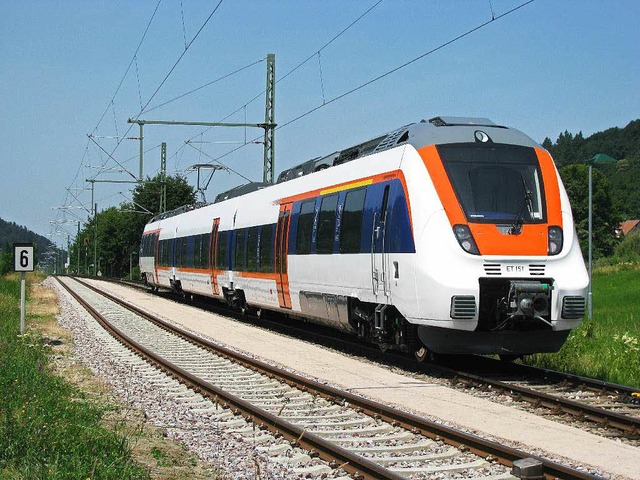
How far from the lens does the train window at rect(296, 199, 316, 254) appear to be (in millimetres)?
17188

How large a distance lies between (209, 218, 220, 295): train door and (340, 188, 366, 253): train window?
12.0m

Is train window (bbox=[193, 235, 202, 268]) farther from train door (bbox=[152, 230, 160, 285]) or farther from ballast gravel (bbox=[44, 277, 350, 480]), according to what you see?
ballast gravel (bbox=[44, 277, 350, 480])

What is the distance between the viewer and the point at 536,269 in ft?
38.5

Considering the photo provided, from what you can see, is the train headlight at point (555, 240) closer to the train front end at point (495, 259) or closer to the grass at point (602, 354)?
the train front end at point (495, 259)

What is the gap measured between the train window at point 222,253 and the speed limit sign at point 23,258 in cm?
753

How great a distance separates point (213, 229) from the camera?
27.6 meters

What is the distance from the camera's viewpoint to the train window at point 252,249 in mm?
21812

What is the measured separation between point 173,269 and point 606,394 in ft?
87.6

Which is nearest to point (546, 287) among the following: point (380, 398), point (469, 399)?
point (469, 399)

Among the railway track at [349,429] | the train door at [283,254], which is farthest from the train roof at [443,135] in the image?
the railway track at [349,429]

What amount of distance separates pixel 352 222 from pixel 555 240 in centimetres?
380

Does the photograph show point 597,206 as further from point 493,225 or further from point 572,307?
point 493,225

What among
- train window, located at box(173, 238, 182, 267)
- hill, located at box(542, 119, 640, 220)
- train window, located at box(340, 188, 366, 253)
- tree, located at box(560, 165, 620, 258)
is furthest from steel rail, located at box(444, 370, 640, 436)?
hill, located at box(542, 119, 640, 220)

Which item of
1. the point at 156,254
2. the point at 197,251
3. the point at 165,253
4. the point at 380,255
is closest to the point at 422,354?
the point at 380,255
